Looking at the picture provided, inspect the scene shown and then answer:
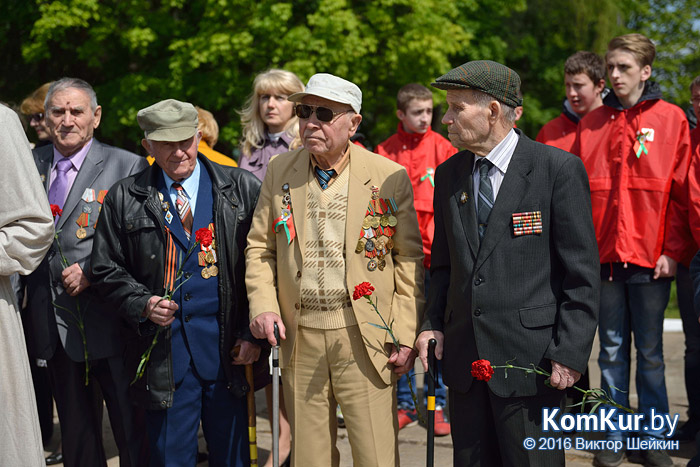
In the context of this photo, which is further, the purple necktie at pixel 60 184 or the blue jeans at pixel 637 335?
the blue jeans at pixel 637 335

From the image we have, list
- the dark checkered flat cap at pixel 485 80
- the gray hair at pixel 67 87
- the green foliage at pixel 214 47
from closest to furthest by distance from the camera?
the dark checkered flat cap at pixel 485 80 → the gray hair at pixel 67 87 → the green foliage at pixel 214 47

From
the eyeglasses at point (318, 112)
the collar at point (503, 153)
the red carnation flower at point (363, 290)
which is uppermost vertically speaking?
the eyeglasses at point (318, 112)

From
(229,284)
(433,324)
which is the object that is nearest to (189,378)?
(229,284)

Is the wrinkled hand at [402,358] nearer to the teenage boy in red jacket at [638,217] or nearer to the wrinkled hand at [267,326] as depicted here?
the wrinkled hand at [267,326]

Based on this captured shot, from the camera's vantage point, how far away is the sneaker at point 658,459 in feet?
15.9

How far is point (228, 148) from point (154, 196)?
34.1ft

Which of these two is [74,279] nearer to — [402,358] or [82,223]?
[82,223]

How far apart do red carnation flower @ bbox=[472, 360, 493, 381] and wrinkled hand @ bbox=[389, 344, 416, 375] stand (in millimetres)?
533

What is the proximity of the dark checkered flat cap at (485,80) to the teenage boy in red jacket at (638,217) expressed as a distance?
72.4 inches

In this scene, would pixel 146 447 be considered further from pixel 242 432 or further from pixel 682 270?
pixel 682 270

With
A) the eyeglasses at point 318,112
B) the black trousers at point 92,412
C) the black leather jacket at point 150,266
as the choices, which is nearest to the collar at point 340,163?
the eyeglasses at point 318,112

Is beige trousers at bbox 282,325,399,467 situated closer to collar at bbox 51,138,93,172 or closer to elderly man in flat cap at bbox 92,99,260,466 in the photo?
elderly man in flat cap at bbox 92,99,260,466

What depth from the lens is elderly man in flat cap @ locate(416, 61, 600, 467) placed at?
3.33 m

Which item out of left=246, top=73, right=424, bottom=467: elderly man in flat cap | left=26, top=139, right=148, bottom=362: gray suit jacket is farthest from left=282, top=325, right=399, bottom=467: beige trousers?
left=26, top=139, right=148, bottom=362: gray suit jacket
